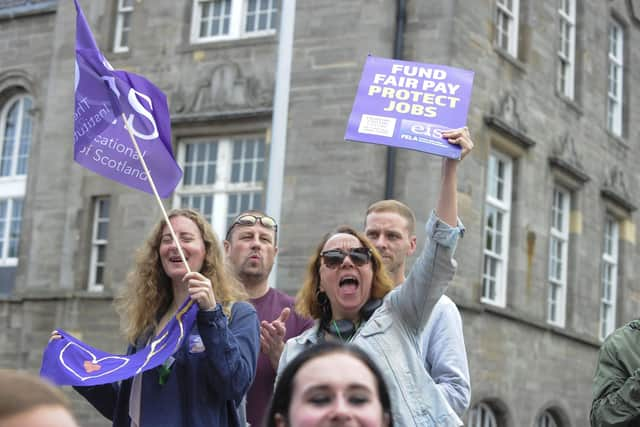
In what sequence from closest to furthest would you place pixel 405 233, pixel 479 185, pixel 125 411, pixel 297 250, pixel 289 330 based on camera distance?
pixel 125 411
pixel 405 233
pixel 289 330
pixel 297 250
pixel 479 185

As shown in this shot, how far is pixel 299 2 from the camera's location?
59.8 feet

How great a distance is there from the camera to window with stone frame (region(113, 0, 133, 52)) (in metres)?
19.8

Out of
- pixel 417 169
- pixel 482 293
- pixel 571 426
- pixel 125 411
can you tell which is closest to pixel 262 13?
pixel 417 169

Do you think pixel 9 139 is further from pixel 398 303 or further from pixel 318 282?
pixel 398 303

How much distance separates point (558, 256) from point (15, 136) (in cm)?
1002

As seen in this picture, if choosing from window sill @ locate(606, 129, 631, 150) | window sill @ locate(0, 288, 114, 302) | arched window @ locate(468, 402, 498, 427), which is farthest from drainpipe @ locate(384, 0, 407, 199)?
window sill @ locate(606, 129, 631, 150)

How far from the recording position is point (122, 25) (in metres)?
20.0

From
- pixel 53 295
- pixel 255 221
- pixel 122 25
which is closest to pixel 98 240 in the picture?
pixel 53 295

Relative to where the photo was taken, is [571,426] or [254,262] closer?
[254,262]

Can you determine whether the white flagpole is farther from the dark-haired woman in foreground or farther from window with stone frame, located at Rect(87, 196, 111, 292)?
window with stone frame, located at Rect(87, 196, 111, 292)

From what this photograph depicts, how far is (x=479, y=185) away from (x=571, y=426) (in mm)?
5069

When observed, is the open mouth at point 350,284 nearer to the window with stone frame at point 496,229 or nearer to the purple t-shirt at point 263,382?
the purple t-shirt at point 263,382

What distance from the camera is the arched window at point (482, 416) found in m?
17.9

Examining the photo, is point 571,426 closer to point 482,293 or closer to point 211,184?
point 482,293
